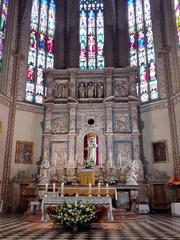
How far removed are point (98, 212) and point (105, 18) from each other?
2060 cm

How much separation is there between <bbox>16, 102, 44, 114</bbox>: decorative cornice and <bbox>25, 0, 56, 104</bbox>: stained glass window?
693mm

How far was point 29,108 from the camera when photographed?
21.0 m

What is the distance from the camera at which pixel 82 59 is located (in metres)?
24.3

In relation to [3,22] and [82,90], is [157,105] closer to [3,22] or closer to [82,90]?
[82,90]

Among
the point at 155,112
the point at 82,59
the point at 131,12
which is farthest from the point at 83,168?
the point at 131,12

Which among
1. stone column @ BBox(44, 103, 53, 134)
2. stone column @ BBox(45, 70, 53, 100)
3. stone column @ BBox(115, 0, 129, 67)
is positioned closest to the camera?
stone column @ BBox(44, 103, 53, 134)

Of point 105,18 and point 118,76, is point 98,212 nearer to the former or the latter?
point 118,76

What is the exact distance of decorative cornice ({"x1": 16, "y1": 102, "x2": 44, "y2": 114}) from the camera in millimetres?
20542

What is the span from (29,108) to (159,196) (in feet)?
39.0

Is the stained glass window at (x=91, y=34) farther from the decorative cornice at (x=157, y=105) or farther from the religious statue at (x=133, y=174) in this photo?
the religious statue at (x=133, y=174)

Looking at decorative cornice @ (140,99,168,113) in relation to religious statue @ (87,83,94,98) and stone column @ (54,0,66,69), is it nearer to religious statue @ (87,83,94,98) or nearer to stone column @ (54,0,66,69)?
religious statue @ (87,83,94,98)

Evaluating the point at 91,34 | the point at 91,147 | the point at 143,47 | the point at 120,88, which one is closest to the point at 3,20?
the point at 91,34

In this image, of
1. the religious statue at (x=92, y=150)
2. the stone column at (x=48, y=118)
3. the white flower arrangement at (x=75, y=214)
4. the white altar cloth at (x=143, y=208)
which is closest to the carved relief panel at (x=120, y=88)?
the religious statue at (x=92, y=150)

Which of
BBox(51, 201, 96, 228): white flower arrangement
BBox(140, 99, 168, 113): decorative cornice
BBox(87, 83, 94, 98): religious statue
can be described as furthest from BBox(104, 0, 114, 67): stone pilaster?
BBox(51, 201, 96, 228): white flower arrangement
